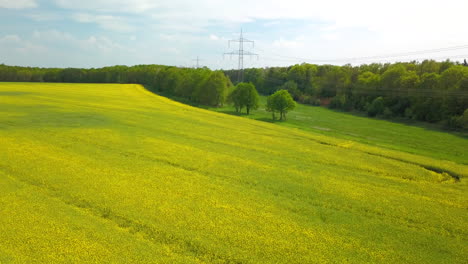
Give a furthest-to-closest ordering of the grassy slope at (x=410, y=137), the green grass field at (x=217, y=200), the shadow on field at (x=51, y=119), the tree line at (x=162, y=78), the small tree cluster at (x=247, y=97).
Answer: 1. the tree line at (x=162, y=78)
2. the small tree cluster at (x=247, y=97)
3. the grassy slope at (x=410, y=137)
4. the shadow on field at (x=51, y=119)
5. the green grass field at (x=217, y=200)

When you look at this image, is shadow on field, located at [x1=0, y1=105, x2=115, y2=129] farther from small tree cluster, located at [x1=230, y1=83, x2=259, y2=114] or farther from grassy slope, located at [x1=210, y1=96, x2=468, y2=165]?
small tree cluster, located at [x1=230, y1=83, x2=259, y2=114]

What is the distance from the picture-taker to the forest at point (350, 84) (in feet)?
246

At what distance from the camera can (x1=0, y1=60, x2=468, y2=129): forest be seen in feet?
246

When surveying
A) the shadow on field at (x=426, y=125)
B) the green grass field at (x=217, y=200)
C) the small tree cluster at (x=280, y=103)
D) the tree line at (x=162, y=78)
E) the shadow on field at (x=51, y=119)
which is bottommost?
the green grass field at (x=217, y=200)

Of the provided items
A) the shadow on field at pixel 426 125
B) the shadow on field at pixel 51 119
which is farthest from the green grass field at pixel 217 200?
the shadow on field at pixel 426 125

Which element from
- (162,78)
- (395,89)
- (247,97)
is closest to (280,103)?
(247,97)

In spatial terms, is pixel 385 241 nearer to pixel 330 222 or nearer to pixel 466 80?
pixel 330 222

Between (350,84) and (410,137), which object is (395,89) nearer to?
(350,84)

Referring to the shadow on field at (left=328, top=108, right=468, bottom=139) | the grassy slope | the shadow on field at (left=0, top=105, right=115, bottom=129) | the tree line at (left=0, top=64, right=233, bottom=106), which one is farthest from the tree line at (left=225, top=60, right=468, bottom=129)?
the shadow on field at (left=0, top=105, right=115, bottom=129)

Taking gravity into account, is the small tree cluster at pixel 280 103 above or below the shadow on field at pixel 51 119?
above

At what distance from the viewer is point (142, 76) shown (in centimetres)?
17162

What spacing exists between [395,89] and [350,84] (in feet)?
91.8

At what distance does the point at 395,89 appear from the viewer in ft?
303

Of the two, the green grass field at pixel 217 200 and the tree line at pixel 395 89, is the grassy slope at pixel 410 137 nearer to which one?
the green grass field at pixel 217 200
